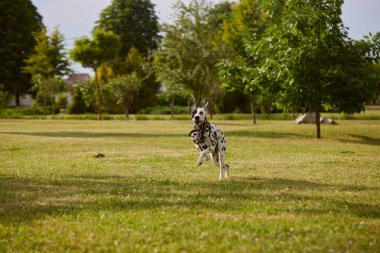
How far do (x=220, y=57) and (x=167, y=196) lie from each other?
33978mm

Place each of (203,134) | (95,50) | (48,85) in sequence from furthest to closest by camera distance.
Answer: (48,85) → (95,50) → (203,134)

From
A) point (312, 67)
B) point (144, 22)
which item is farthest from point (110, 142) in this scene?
point (144, 22)

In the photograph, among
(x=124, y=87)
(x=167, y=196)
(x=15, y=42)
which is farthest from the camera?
(x=15, y=42)

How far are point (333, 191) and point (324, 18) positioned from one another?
63.8ft

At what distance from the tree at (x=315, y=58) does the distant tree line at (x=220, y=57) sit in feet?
0.19

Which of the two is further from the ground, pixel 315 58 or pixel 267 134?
pixel 315 58

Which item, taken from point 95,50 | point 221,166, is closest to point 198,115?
point 221,166

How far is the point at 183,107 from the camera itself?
7450cm

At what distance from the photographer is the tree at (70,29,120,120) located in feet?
185

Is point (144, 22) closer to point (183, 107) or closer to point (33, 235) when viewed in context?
point (183, 107)

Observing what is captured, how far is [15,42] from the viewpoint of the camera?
6481cm

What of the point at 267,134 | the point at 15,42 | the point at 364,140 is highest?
the point at 15,42

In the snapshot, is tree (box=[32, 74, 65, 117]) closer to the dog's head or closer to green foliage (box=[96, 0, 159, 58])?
green foliage (box=[96, 0, 159, 58])

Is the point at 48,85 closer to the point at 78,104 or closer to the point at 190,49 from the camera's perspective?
the point at 78,104
